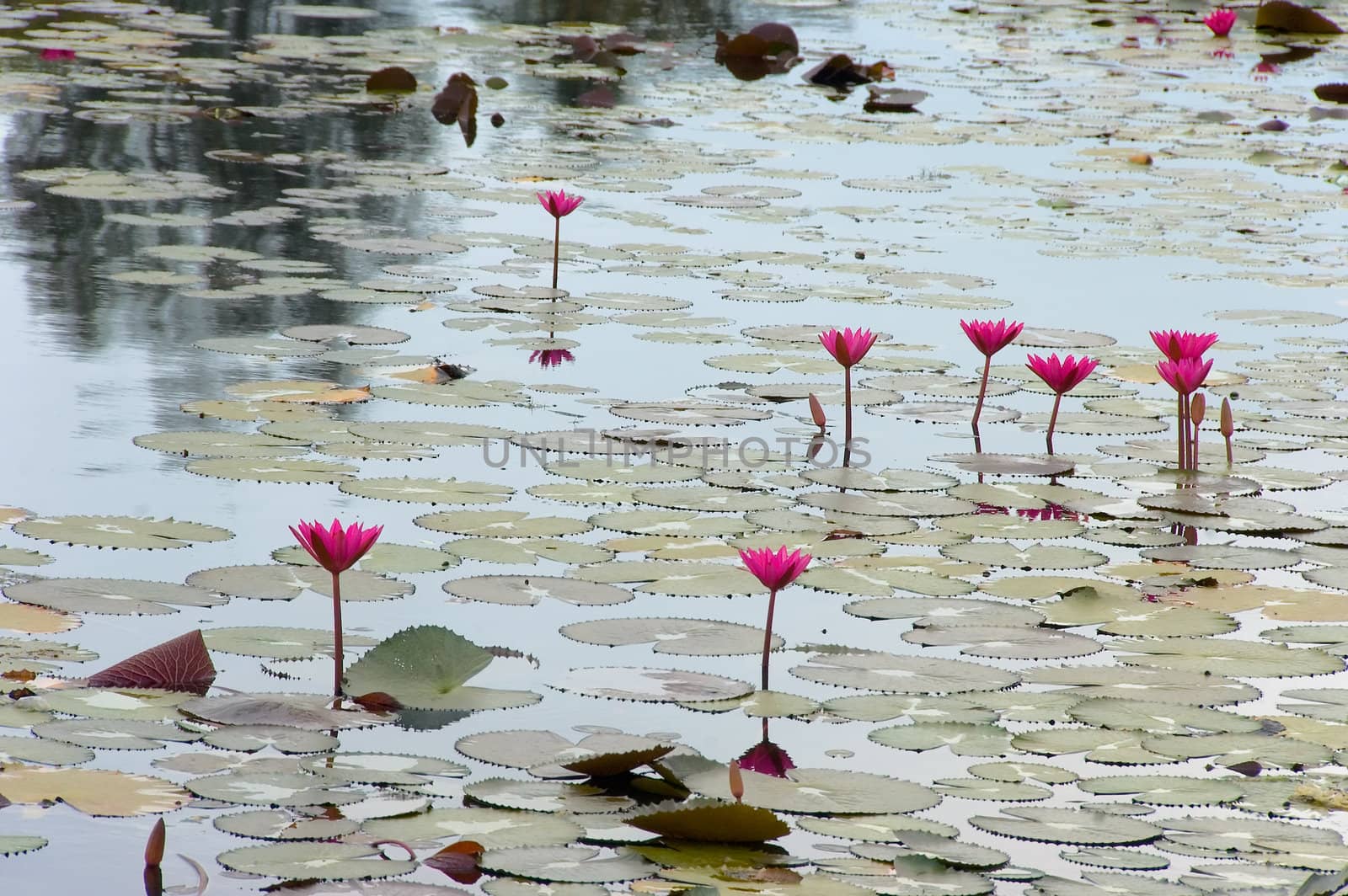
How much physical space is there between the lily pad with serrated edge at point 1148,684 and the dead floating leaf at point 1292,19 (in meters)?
11.0

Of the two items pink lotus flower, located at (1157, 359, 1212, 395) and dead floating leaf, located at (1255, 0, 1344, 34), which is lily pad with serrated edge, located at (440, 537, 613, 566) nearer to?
pink lotus flower, located at (1157, 359, 1212, 395)

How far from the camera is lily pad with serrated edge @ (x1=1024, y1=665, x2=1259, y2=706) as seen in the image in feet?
8.21

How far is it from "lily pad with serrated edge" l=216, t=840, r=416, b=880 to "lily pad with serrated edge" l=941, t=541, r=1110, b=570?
144 cm

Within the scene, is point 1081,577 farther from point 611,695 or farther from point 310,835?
point 310,835

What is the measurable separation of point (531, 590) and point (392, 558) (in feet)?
0.88

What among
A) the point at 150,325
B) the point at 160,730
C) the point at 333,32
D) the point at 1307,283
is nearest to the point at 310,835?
the point at 160,730

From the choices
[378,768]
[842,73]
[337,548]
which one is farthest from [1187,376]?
[842,73]

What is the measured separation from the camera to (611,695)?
2.45m

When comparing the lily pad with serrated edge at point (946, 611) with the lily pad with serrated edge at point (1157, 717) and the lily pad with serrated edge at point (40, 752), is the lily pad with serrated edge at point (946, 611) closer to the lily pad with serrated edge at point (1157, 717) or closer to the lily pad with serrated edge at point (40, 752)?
the lily pad with serrated edge at point (1157, 717)

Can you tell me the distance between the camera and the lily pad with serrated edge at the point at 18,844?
1.90 m

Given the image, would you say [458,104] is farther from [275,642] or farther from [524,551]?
[275,642]

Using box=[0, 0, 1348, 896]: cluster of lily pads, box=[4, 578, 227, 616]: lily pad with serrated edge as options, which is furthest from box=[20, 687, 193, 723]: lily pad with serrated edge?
box=[4, 578, 227, 616]: lily pad with serrated edge

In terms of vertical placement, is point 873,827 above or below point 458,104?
below

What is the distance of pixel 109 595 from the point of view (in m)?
2.69
